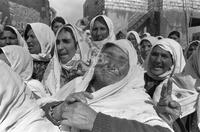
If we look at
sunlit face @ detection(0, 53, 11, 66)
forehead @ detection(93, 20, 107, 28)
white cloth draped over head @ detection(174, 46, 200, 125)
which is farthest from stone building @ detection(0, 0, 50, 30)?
white cloth draped over head @ detection(174, 46, 200, 125)

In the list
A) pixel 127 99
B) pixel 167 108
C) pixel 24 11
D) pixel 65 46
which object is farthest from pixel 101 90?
pixel 24 11

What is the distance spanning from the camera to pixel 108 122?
1817 millimetres

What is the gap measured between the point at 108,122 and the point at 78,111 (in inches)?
7.3

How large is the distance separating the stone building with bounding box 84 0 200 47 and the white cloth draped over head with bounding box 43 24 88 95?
10459 millimetres

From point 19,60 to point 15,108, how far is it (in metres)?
1.42

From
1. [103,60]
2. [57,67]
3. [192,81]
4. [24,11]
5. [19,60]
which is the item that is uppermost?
[24,11]

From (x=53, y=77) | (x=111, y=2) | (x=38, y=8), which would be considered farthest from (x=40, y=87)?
(x=111, y=2)

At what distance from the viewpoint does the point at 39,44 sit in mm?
4418

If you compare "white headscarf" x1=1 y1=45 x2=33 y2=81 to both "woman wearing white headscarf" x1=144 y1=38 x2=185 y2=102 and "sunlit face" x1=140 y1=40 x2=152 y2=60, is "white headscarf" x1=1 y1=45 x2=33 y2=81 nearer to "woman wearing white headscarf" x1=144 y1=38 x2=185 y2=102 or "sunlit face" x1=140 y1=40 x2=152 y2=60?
"woman wearing white headscarf" x1=144 y1=38 x2=185 y2=102

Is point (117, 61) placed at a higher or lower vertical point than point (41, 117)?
higher

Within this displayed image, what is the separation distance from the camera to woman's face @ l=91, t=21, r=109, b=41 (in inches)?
184

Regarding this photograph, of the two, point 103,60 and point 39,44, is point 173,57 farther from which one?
point 39,44

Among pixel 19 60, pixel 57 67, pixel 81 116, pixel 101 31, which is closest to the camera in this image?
pixel 81 116

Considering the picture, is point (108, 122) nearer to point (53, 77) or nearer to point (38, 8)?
point (53, 77)
